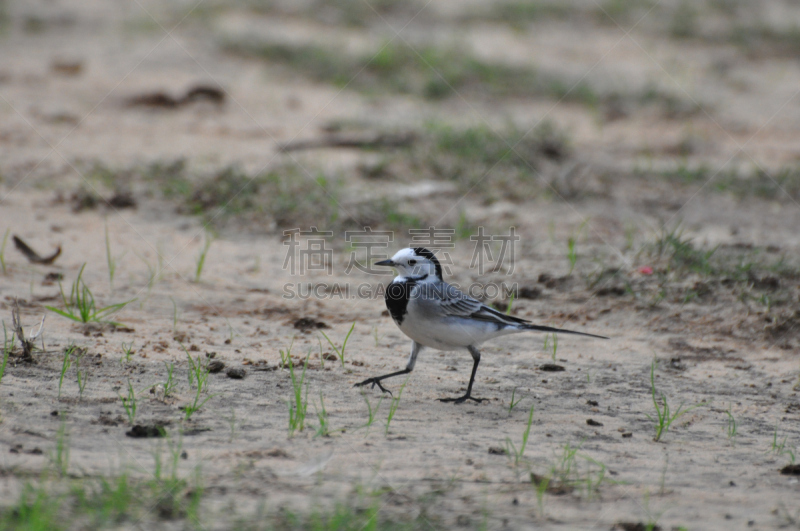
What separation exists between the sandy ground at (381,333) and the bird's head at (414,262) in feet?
1.78

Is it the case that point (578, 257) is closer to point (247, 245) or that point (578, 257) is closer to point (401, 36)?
point (247, 245)

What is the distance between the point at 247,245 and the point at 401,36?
6.42m

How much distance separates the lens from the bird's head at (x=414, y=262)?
176 inches

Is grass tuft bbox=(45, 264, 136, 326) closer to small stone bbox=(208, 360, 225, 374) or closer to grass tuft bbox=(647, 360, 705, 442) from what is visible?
small stone bbox=(208, 360, 225, 374)

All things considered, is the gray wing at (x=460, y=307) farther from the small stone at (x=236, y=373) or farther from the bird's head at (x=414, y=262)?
the small stone at (x=236, y=373)

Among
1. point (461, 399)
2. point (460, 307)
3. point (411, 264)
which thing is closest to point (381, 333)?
point (411, 264)

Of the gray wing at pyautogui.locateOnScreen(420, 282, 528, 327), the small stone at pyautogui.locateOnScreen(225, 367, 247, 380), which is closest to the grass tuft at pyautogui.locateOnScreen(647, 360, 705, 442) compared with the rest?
the gray wing at pyautogui.locateOnScreen(420, 282, 528, 327)

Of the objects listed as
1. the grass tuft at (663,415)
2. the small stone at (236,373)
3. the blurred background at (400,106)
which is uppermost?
the blurred background at (400,106)

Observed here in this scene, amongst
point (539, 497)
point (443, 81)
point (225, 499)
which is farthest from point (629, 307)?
point (443, 81)

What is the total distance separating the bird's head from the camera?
176 inches

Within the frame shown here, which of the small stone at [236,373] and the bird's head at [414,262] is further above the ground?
the bird's head at [414,262]

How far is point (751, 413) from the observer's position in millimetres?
4020

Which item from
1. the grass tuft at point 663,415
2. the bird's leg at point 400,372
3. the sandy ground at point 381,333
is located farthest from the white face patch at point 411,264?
the grass tuft at point 663,415

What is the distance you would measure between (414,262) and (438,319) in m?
0.49
